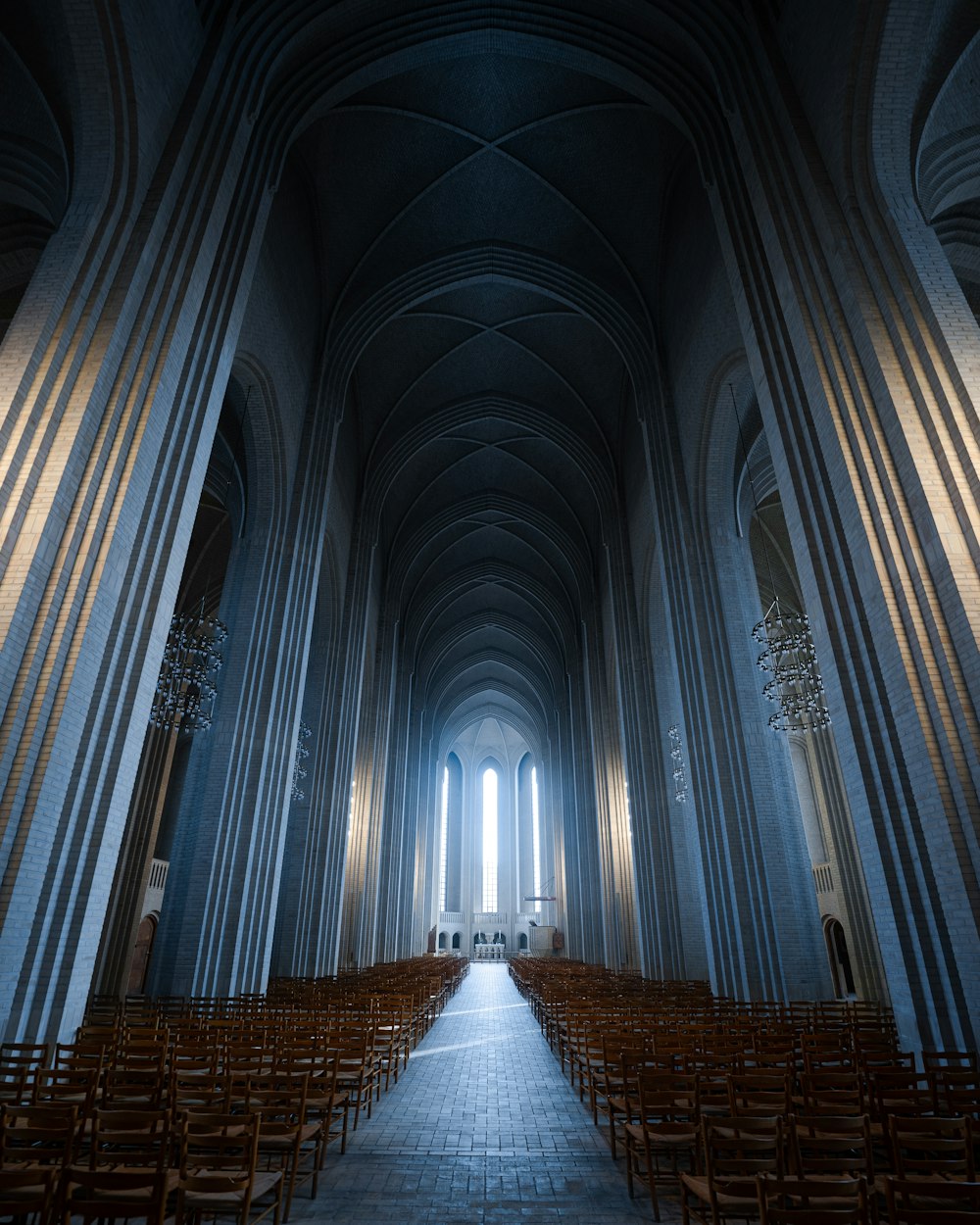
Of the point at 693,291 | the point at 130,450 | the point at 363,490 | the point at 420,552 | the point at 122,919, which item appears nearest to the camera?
the point at 130,450

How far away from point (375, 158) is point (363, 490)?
365 inches

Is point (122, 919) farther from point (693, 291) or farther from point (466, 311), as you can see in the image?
point (693, 291)

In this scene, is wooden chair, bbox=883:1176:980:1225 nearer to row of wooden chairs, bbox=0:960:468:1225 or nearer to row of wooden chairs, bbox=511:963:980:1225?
row of wooden chairs, bbox=511:963:980:1225

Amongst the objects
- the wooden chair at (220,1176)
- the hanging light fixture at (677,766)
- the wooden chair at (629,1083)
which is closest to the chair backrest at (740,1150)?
the wooden chair at (629,1083)

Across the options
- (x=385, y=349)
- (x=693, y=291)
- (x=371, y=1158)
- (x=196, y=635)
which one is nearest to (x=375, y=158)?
(x=385, y=349)

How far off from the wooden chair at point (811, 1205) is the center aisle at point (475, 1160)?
1.56 metres

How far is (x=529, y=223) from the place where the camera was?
59.7 feet

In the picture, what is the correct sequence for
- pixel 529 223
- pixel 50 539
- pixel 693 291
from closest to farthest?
pixel 50 539 → pixel 693 291 → pixel 529 223

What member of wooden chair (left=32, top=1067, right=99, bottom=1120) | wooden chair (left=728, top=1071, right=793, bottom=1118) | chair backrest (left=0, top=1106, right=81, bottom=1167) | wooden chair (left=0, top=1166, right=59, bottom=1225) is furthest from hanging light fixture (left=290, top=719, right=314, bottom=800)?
wooden chair (left=0, top=1166, right=59, bottom=1225)

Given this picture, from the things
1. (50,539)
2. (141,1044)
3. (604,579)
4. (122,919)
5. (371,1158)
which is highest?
(604,579)

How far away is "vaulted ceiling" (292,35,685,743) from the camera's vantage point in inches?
625

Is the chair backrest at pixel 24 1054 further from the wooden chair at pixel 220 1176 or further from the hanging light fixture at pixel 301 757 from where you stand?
the hanging light fixture at pixel 301 757

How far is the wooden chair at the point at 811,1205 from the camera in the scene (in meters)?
2.75

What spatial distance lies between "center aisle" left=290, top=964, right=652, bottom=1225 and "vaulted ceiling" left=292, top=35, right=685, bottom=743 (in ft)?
50.4
